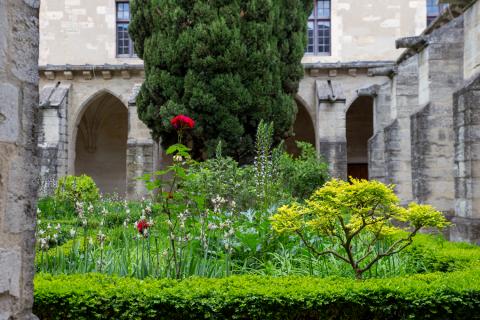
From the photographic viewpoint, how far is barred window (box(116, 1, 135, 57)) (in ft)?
58.1

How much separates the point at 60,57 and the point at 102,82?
7.96 feet

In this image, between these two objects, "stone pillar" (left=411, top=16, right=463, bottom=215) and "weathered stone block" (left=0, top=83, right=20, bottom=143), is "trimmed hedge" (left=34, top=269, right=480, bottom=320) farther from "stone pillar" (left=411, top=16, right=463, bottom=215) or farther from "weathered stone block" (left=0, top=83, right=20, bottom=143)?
"stone pillar" (left=411, top=16, right=463, bottom=215)

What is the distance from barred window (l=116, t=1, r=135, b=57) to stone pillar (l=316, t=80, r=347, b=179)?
6739mm

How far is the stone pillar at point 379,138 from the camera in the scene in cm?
1228

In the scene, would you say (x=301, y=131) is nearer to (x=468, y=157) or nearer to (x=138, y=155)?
(x=138, y=155)

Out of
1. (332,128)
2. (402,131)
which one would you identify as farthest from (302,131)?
(402,131)

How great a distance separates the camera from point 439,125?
28.9 ft

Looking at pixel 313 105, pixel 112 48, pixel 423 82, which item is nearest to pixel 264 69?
pixel 423 82

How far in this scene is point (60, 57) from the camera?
1759cm

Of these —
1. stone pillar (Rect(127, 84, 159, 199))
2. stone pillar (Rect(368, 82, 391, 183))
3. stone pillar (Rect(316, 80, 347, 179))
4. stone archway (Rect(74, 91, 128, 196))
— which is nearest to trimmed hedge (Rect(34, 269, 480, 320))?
stone pillar (Rect(368, 82, 391, 183))

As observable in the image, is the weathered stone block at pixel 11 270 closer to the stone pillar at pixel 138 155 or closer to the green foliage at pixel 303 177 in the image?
the green foliage at pixel 303 177

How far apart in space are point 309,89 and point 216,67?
5.44 metres

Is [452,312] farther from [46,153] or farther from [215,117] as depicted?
[46,153]

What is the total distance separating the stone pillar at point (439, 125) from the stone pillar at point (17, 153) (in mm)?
7577
